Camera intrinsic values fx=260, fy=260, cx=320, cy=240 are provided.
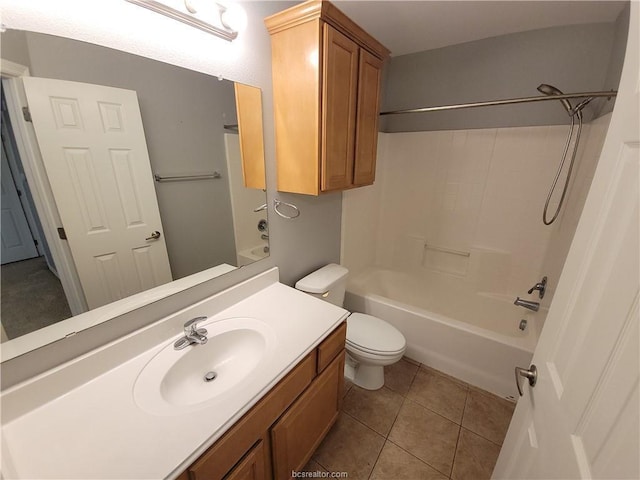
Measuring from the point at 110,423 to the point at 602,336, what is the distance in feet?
3.77

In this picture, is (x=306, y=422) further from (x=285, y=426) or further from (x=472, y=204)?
(x=472, y=204)

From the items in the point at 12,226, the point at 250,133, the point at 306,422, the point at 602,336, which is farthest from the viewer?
the point at 250,133

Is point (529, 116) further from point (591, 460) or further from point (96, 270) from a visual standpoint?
point (96, 270)

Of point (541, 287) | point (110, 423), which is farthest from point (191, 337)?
point (541, 287)

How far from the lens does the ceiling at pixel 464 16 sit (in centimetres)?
142

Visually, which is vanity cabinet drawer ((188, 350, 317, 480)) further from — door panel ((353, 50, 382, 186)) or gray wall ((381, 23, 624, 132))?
gray wall ((381, 23, 624, 132))

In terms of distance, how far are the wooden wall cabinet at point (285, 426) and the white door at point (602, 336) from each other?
2.31 ft

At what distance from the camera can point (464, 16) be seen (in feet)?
5.10

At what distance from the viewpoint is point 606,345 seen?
483mm

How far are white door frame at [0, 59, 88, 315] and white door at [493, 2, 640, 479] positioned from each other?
133cm

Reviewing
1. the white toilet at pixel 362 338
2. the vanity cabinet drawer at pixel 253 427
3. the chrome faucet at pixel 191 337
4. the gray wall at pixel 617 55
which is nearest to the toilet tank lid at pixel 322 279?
the white toilet at pixel 362 338

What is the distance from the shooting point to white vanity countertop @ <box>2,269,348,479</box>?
587mm

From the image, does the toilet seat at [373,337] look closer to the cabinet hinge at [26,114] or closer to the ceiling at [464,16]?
the cabinet hinge at [26,114]

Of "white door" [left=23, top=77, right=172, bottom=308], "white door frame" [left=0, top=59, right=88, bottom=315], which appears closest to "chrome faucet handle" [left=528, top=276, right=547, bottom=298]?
"white door" [left=23, top=77, right=172, bottom=308]
